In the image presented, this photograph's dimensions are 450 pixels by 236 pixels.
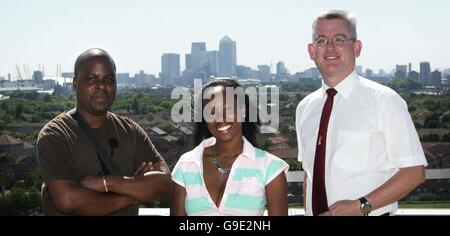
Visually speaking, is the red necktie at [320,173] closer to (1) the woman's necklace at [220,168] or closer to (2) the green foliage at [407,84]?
(1) the woman's necklace at [220,168]

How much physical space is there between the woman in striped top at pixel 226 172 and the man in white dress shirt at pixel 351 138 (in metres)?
0.28

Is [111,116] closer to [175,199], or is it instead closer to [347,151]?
[175,199]

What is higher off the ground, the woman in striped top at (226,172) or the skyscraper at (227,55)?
the skyscraper at (227,55)

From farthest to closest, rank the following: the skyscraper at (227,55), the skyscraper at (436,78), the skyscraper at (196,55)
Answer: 1. the skyscraper at (436,78)
2. the skyscraper at (196,55)
3. the skyscraper at (227,55)

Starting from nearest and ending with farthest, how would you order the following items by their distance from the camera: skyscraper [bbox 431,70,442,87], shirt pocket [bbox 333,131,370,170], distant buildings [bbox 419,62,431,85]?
shirt pocket [bbox 333,131,370,170]
skyscraper [bbox 431,70,442,87]
distant buildings [bbox 419,62,431,85]

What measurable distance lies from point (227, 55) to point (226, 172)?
13.3 feet

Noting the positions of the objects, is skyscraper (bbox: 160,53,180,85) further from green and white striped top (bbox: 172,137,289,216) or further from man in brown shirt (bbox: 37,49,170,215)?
green and white striped top (bbox: 172,137,289,216)

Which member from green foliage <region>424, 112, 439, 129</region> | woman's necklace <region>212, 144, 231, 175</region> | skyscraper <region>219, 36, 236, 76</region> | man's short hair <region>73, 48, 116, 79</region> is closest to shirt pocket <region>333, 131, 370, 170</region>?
woman's necklace <region>212, 144, 231, 175</region>

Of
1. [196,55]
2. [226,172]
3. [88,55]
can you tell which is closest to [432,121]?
[196,55]

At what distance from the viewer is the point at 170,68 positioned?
684 cm

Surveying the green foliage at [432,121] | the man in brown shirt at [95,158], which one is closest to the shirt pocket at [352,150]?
the man in brown shirt at [95,158]

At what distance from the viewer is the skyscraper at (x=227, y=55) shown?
5311mm

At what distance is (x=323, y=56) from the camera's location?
2361 mm

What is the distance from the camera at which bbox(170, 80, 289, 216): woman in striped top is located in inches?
85.6
